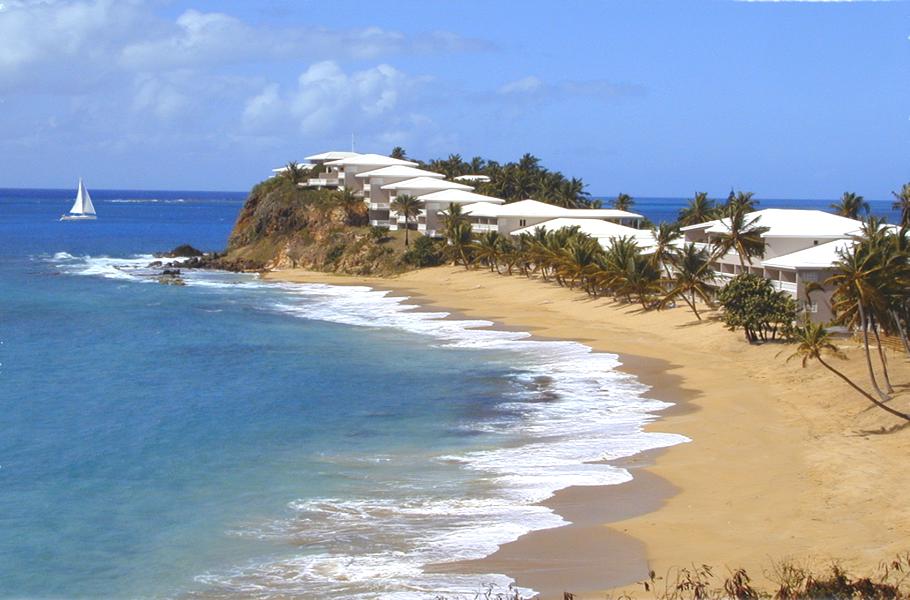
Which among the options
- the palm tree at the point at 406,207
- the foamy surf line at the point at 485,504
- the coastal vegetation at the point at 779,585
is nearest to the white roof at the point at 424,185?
the palm tree at the point at 406,207

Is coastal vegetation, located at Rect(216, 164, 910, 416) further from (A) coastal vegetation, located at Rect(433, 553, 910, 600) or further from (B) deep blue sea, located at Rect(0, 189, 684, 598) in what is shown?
(A) coastal vegetation, located at Rect(433, 553, 910, 600)

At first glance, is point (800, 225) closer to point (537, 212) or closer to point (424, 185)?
point (537, 212)

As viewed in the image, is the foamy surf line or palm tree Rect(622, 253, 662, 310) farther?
palm tree Rect(622, 253, 662, 310)

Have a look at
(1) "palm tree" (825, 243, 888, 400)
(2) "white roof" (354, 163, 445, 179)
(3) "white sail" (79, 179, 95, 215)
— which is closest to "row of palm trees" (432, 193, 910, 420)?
(1) "palm tree" (825, 243, 888, 400)

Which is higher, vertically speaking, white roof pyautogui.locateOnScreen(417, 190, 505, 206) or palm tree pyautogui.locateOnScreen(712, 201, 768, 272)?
white roof pyautogui.locateOnScreen(417, 190, 505, 206)

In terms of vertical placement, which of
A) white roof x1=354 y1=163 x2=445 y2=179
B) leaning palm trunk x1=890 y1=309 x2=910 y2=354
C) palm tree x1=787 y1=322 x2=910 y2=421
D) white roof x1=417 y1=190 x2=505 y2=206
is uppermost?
white roof x1=354 y1=163 x2=445 y2=179

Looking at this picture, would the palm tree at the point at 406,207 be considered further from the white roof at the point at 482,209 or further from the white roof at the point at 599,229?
the white roof at the point at 599,229
